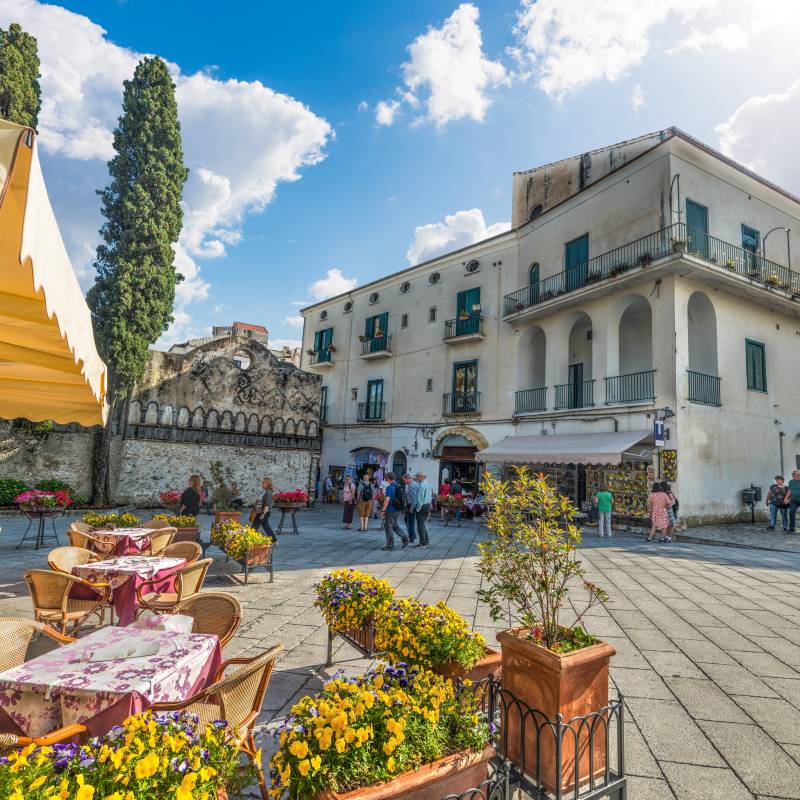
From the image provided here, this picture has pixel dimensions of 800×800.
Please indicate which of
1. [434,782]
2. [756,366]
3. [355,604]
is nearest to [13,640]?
[355,604]

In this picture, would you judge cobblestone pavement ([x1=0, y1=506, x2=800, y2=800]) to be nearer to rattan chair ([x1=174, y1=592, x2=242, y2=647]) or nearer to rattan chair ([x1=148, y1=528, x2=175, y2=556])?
rattan chair ([x1=174, y1=592, x2=242, y2=647])

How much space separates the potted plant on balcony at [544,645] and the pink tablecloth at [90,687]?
1.78 m

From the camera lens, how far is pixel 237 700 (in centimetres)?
253

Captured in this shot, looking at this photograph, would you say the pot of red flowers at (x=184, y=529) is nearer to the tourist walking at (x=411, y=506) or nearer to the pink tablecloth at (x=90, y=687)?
the tourist walking at (x=411, y=506)

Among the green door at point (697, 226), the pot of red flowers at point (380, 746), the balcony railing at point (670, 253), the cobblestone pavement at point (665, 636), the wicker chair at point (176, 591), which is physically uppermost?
the green door at point (697, 226)

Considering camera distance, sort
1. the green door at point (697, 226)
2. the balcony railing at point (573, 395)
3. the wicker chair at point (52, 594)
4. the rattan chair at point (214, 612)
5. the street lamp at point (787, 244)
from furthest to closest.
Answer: the balcony railing at point (573, 395) → the street lamp at point (787, 244) → the green door at point (697, 226) → the wicker chair at point (52, 594) → the rattan chair at point (214, 612)

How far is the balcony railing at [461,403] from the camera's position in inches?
798

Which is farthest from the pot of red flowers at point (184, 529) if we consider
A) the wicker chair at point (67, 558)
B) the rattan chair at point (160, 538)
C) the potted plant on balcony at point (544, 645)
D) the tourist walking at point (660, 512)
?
the tourist walking at point (660, 512)

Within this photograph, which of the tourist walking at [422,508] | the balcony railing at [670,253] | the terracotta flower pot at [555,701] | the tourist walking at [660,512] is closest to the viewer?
the terracotta flower pot at [555,701]

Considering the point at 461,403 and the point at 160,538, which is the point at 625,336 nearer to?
the point at 461,403

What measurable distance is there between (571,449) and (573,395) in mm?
3411

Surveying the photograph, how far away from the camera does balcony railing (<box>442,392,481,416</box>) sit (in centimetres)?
2027

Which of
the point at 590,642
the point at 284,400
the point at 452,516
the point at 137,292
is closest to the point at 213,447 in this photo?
the point at 284,400

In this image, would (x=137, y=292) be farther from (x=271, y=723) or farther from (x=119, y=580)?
(x=271, y=723)
